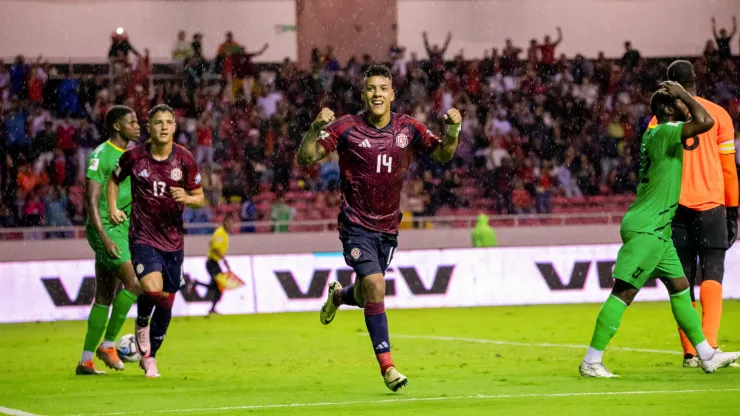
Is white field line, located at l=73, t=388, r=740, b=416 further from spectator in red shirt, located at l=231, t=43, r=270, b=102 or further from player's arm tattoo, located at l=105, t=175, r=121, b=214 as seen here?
spectator in red shirt, located at l=231, t=43, r=270, b=102

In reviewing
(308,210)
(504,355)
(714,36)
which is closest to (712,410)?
(504,355)

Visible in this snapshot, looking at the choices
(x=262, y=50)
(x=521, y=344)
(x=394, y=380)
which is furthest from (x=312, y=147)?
(x=262, y=50)

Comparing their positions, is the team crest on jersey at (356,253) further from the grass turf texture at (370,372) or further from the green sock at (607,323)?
the green sock at (607,323)

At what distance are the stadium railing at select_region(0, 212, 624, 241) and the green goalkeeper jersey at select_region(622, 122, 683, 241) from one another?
1533cm

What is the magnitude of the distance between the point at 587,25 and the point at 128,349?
21.5 metres

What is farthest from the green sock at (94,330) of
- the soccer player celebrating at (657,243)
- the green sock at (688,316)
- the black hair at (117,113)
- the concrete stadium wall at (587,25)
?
the concrete stadium wall at (587,25)

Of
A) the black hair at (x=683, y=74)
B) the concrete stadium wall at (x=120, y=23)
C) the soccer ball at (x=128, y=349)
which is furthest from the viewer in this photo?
the concrete stadium wall at (x=120, y=23)

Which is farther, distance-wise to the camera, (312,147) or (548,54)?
(548,54)

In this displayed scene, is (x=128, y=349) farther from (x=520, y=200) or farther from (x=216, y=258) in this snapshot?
(x=520, y=200)

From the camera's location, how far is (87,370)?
1162 cm

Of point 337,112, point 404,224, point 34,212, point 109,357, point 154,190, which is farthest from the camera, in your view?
point 337,112

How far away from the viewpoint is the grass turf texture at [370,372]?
8336 mm

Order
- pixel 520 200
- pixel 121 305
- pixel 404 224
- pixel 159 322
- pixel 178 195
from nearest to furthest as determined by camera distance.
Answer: pixel 178 195
pixel 159 322
pixel 121 305
pixel 404 224
pixel 520 200

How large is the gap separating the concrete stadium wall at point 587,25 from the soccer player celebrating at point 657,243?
2142 centimetres
